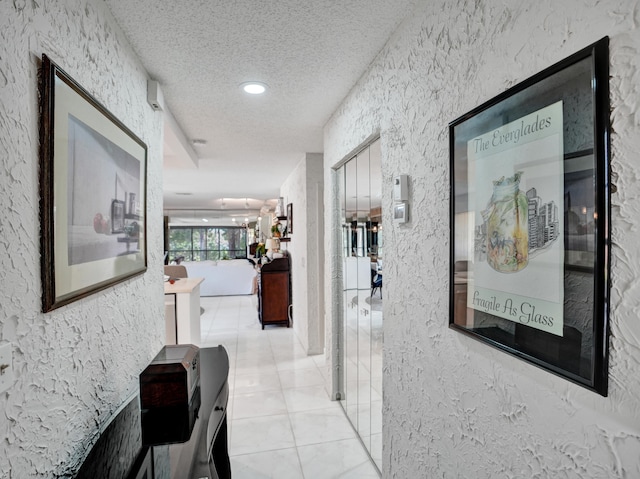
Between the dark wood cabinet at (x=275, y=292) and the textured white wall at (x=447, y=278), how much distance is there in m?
3.30

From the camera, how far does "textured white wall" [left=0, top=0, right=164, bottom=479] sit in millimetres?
782

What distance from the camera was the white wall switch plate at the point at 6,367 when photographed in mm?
745

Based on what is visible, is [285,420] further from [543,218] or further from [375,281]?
[543,218]

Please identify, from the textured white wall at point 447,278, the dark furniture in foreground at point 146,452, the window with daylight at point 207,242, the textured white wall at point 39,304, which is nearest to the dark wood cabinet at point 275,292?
the textured white wall at point 447,278

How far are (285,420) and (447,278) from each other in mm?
1929

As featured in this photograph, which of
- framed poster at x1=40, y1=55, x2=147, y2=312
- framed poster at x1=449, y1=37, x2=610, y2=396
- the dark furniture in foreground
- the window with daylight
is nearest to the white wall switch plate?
framed poster at x1=40, y1=55, x2=147, y2=312

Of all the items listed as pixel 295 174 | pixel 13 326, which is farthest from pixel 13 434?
pixel 295 174

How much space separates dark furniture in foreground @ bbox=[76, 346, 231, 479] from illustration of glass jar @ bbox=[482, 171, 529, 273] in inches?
40.5

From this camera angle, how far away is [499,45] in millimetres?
959


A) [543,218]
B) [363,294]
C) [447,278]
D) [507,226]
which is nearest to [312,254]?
[363,294]

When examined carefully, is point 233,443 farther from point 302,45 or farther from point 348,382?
point 302,45

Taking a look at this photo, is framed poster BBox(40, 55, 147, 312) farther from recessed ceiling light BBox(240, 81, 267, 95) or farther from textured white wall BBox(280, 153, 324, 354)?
textured white wall BBox(280, 153, 324, 354)

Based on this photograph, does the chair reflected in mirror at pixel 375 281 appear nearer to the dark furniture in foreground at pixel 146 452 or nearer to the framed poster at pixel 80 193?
the dark furniture in foreground at pixel 146 452

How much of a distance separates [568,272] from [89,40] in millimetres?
1570
